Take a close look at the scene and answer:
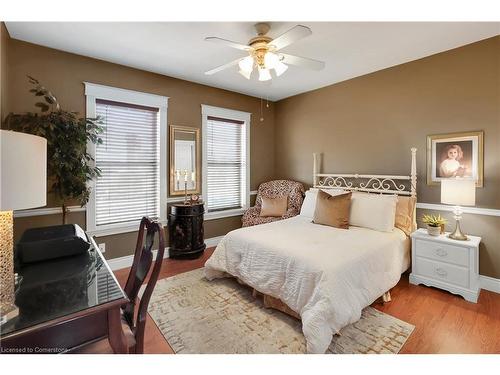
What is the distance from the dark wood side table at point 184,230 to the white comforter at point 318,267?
78cm

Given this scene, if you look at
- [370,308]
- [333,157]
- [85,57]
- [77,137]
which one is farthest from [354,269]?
[85,57]

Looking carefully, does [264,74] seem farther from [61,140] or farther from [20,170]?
[61,140]

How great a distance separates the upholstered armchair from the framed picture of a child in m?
1.83

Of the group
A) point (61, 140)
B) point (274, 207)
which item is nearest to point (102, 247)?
point (61, 140)

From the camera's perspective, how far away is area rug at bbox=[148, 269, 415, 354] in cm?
183

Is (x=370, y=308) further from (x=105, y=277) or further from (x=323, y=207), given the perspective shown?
(x=105, y=277)

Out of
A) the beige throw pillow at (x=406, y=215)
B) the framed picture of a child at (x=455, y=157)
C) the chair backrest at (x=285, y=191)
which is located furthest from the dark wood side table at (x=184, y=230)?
the framed picture of a child at (x=455, y=157)

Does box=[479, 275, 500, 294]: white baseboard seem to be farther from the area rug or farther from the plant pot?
the area rug

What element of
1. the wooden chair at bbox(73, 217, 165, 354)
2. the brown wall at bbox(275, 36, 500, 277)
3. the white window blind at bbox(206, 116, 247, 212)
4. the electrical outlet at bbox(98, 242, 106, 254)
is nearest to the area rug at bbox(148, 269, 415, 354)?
the wooden chair at bbox(73, 217, 165, 354)

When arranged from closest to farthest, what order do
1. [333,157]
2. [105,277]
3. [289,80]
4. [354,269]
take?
[105,277] < [354,269] < [289,80] < [333,157]

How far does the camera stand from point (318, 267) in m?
1.89

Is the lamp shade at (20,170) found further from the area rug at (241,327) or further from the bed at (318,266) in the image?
the bed at (318,266)
